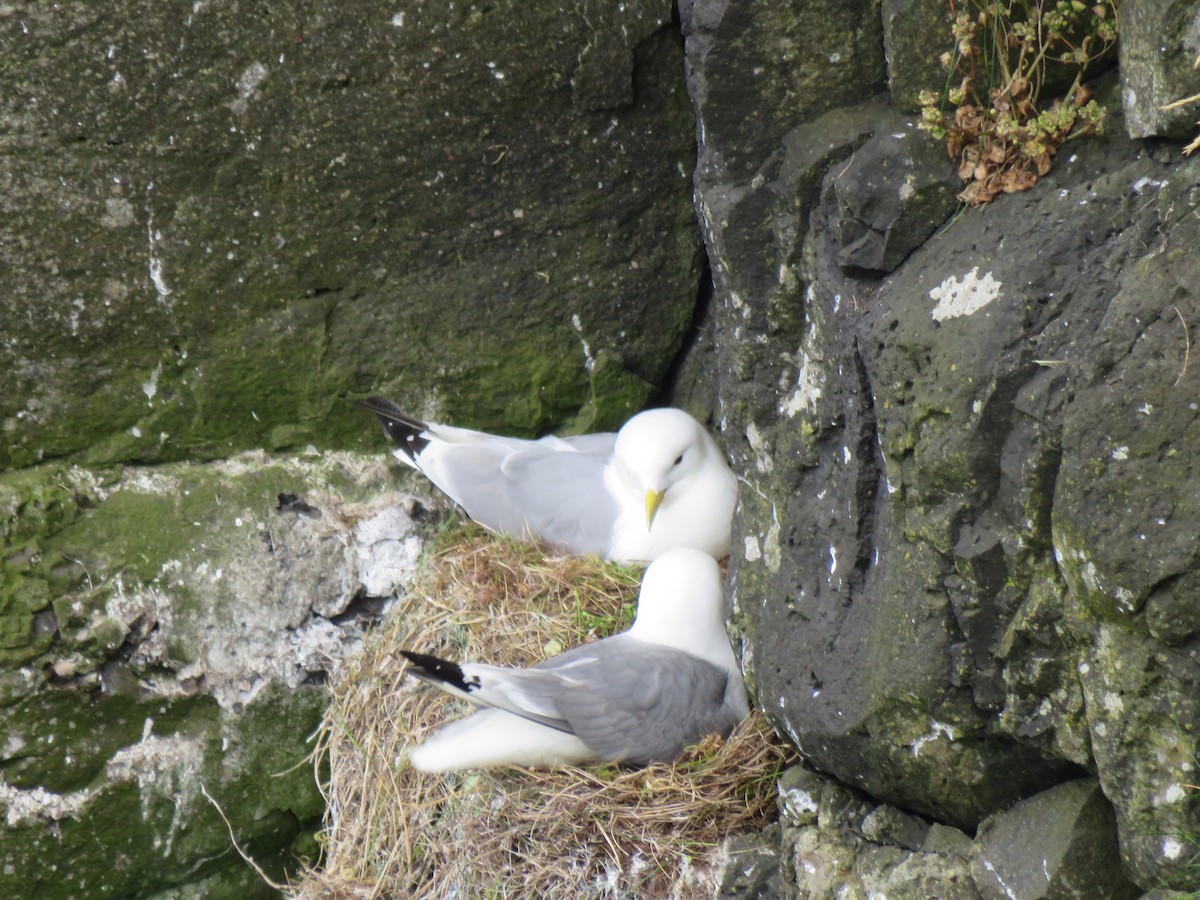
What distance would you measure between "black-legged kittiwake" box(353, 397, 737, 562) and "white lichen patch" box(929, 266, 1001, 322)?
127 cm

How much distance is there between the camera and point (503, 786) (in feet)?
8.42

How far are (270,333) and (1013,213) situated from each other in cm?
185

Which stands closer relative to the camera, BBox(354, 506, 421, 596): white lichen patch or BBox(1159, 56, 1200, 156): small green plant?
BBox(1159, 56, 1200, 156): small green plant

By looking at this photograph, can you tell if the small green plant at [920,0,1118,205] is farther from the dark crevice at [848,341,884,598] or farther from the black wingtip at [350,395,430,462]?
the black wingtip at [350,395,430,462]

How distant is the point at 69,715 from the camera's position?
9.02ft

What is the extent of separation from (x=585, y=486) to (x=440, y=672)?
0.89 meters

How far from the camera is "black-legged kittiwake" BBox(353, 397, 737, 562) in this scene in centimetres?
303

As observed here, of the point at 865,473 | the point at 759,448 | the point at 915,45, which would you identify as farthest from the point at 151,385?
the point at 915,45

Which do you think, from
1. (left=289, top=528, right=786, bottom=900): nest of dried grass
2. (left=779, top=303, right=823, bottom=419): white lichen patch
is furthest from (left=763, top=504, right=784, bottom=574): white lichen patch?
(left=289, top=528, right=786, bottom=900): nest of dried grass

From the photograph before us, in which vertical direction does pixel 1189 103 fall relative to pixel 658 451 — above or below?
above

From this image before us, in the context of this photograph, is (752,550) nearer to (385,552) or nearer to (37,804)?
(385,552)

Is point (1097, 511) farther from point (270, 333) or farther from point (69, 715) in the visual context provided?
point (69, 715)

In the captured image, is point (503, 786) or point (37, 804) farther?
point (37, 804)

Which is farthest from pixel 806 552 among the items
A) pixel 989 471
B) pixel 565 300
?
pixel 565 300
